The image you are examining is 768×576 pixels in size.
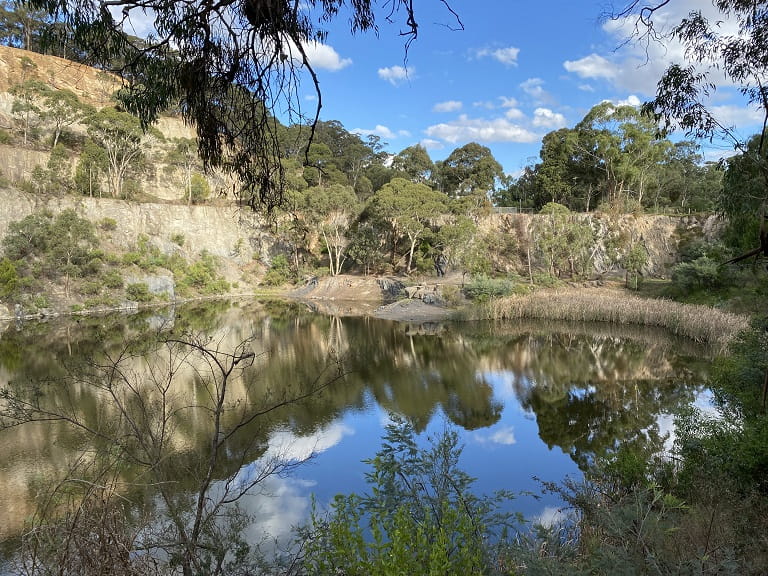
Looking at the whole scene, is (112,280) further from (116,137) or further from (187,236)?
(116,137)

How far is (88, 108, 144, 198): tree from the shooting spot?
28828 millimetres

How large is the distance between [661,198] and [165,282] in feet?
109

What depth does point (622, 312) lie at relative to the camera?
18625 millimetres

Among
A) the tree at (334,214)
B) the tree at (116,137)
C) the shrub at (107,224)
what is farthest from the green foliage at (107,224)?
the tree at (334,214)

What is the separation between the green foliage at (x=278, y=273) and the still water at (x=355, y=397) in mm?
12913

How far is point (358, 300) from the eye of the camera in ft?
97.7

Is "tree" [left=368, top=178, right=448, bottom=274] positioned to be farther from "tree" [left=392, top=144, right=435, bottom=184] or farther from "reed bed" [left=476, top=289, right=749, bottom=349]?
"tree" [left=392, top=144, right=435, bottom=184]

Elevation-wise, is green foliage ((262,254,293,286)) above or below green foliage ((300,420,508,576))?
below

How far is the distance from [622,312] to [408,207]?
47.1 ft

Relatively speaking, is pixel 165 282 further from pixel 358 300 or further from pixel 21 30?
pixel 21 30

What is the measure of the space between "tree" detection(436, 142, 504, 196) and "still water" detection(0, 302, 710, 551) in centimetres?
2153

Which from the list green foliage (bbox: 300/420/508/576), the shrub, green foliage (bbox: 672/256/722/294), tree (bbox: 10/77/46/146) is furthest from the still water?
tree (bbox: 10/77/46/146)

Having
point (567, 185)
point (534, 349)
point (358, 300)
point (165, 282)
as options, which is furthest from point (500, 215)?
point (165, 282)

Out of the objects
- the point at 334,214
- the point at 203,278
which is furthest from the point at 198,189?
the point at 334,214
